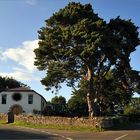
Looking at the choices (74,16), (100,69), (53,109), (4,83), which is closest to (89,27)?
(74,16)

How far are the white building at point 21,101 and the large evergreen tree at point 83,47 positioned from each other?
20.8 m

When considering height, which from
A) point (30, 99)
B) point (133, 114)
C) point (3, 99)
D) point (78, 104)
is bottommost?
point (133, 114)

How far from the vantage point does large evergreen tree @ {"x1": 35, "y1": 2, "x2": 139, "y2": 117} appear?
47875 millimetres

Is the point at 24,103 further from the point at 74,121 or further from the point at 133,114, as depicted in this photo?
the point at 74,121

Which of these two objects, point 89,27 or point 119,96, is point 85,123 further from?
point 119,96

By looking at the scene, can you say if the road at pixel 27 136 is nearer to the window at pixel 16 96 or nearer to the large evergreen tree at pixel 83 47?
the large evergreen tree at pixel 83 47

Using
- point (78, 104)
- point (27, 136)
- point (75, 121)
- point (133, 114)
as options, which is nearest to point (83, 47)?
point (75, 121)

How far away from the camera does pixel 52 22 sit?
5178 centimetres

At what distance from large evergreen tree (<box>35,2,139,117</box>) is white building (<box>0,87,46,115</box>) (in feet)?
68.3

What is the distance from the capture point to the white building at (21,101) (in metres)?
75.0

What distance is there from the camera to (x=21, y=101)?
248 feet

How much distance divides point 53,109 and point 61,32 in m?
28.3

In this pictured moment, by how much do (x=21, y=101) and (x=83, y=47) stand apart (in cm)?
3065

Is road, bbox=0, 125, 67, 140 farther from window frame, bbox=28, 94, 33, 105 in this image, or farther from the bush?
the bush
